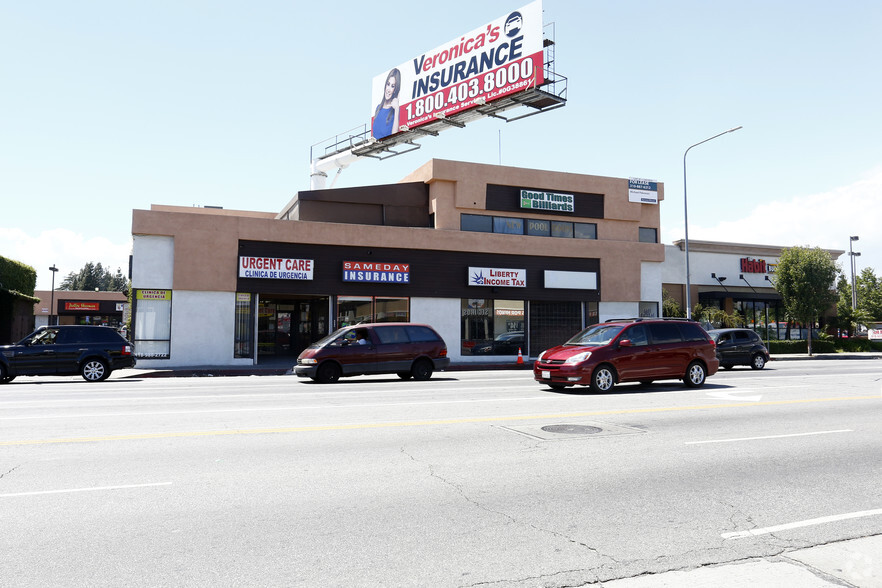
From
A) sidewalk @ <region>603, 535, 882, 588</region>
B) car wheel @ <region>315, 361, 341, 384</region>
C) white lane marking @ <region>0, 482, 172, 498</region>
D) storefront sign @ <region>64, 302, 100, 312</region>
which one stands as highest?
storefront sign @ <region>64, 302, 100, 312</region>

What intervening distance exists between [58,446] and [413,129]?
29195mm

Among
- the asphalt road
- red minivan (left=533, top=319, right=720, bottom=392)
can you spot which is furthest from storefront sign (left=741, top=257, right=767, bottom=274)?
the asphalt road

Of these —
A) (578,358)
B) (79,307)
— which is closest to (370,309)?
(578,358)

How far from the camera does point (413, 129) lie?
3481 cm

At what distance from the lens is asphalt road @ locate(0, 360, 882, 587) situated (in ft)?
14.0

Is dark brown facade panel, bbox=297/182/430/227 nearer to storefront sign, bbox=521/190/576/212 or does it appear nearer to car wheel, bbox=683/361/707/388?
storefront sign, bbox=521/190/576/212

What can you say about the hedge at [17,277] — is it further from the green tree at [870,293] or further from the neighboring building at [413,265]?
the green tree at [870,293]

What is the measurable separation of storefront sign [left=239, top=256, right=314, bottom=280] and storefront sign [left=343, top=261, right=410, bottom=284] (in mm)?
1670

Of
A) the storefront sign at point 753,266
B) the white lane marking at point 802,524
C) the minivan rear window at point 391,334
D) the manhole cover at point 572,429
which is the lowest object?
the white lane marking at point 802,524

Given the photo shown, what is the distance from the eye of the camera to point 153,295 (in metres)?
25.1

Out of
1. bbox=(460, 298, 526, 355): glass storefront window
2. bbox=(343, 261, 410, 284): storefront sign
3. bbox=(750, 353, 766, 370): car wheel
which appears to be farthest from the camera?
bbox=(460, 298, 526, 355): glass storefront window

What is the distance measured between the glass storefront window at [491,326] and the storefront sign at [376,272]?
10.9 ft

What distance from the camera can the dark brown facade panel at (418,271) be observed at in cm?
2670

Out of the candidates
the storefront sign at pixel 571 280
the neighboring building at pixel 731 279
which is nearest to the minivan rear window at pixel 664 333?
the storefront sign at pixel 571 280
